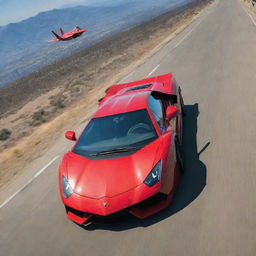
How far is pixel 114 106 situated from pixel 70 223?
257 centimetres

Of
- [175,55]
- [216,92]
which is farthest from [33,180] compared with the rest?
[175,55]

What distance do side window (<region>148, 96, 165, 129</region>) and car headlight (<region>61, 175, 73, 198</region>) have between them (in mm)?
2034

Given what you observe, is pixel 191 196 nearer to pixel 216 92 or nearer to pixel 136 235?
pixel 136 235

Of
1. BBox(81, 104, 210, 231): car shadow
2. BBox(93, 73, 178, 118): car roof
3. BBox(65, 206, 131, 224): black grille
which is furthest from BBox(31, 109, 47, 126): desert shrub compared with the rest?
BBox(65, 206, 131, 224): black grille

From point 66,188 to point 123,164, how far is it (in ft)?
3.41

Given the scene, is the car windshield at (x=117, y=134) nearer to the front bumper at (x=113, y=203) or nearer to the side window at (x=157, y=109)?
the side window at (x=157, y=109)

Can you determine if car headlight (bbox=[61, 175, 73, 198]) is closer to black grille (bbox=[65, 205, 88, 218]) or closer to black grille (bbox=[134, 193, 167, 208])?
black grille (bbox=[65, 205, 88, 218])

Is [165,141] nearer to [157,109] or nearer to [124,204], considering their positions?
[157,109]

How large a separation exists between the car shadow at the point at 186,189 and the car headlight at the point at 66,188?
0.65 metres

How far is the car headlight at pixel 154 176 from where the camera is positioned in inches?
215

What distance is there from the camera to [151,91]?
26.7 feet

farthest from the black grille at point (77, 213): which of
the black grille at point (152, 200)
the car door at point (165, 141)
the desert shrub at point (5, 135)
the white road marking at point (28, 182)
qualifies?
the desert shrub at point (5, 135)

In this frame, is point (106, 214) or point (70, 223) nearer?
point (106, 214)

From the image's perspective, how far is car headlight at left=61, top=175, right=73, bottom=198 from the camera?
5.86m
